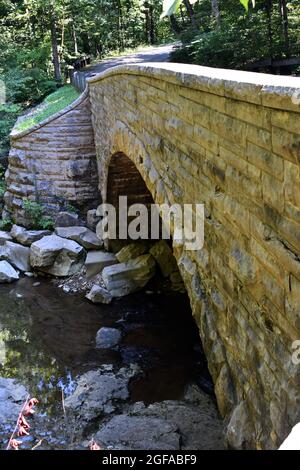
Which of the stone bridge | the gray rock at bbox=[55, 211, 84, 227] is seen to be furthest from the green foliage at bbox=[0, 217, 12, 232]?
the stone bridge

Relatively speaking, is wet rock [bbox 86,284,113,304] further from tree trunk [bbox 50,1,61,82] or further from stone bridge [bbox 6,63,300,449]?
tree trunk [bbox 50,1,61,82]

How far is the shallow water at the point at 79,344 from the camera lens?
295 inches

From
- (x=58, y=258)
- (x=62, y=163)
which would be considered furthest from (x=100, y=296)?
(x=62, y=163)

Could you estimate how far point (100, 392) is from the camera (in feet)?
24.4

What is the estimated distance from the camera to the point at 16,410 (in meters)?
6.99

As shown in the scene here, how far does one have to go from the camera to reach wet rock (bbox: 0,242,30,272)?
12773 mm

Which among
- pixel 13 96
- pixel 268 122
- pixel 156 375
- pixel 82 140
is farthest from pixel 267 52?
pixel 13 96

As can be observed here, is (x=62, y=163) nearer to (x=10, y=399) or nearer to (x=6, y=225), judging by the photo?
(x=6, y=225)

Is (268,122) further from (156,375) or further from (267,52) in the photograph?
(267,52)

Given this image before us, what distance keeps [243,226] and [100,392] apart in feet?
15.8

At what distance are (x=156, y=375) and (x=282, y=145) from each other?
5965mm

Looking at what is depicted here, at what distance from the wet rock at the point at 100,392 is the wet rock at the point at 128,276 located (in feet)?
10.5

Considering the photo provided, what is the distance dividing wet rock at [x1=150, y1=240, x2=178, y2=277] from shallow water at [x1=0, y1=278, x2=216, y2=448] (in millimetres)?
748

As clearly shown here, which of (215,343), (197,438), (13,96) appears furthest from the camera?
(13,96)
